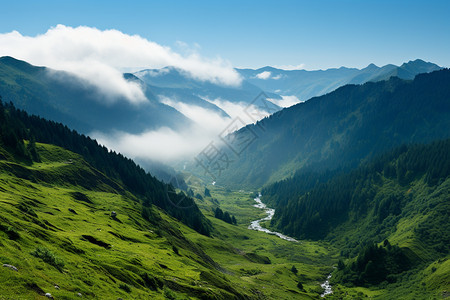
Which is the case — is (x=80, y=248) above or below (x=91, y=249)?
above

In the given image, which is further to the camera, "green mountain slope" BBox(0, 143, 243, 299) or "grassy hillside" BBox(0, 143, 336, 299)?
"grassy hillside" BBox(0, 143, 336, 299)

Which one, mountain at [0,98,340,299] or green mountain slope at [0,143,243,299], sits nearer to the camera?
green mountain slope at [0,143,243,299]

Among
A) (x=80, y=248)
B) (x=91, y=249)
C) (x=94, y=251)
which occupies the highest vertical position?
(x=80, y=248)

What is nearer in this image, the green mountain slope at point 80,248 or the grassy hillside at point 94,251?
the green mountain slope at point 80,248

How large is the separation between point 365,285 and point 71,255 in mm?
156593

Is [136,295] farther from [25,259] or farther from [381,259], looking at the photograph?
[381,259]

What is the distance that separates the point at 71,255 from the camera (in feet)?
176

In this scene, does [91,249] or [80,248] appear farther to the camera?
[91,249]

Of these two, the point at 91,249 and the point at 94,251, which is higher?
the point at 91,249

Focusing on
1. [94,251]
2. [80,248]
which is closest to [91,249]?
[94,251]

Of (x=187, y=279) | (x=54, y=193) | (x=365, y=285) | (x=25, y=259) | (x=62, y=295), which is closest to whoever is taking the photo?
(x=62, y=295)

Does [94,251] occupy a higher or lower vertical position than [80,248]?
lower

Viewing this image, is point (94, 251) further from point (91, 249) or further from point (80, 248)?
point (80, 248)

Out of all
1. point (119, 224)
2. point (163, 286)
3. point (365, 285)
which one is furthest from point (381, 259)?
point (163, 286)
